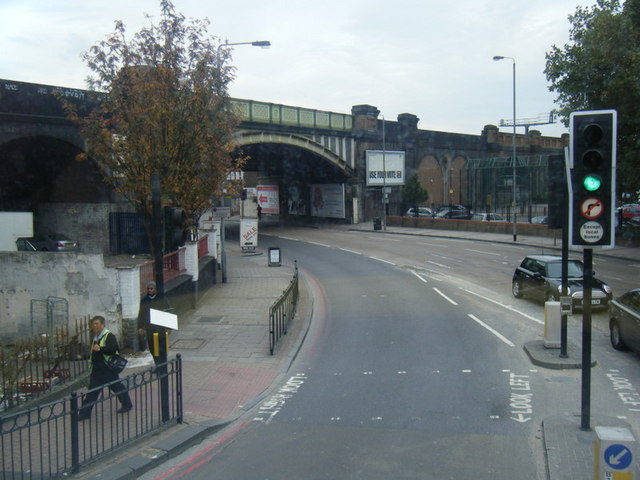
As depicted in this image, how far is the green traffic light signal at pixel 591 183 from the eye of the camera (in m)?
8.12

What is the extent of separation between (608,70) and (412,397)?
68.4 ft

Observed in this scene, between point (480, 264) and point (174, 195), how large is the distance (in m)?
16.1

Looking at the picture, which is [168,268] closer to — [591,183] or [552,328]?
[552,328]

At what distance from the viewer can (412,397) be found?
403 inches

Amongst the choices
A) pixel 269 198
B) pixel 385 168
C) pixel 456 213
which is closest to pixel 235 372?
pixel 385 168

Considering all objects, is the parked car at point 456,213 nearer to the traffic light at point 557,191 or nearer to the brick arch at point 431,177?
the brick arch at point 431,177

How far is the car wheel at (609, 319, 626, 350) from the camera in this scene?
13.1 metres

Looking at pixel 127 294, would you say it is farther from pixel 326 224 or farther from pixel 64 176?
pixel 326 224

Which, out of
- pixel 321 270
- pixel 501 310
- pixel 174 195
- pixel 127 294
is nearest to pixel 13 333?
→ pixel 127 294

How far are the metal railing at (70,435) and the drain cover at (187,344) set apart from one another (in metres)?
3.73

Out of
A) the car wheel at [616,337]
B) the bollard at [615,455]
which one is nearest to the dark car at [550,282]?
the car wheel at [616,337]

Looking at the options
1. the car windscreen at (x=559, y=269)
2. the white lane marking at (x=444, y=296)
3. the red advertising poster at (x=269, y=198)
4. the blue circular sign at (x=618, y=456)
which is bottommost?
the white lane marking at (x=444, y=296)

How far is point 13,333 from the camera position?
13719mm

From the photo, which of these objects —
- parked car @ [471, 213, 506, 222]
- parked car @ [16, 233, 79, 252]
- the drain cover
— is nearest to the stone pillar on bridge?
parked car @ [471, 213, 506, 222]
